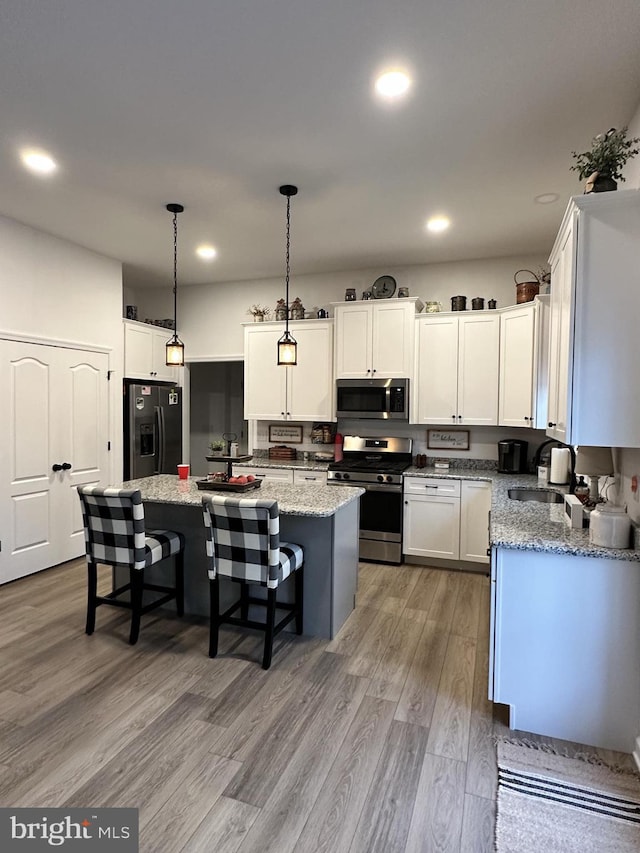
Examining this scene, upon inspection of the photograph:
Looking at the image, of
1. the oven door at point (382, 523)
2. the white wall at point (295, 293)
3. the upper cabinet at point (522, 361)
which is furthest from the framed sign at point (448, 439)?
the white wall at point (295, 293)

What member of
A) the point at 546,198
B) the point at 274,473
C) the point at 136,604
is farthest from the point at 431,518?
the point at 546,198

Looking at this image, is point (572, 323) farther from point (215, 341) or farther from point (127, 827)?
point (215, 341)

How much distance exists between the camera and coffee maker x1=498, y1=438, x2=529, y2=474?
4453 mm

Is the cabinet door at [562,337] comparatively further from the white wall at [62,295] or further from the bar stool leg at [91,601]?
the white wall at [62,295]

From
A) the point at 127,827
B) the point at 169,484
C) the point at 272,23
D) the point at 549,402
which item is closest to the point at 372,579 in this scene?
the point at 169,484

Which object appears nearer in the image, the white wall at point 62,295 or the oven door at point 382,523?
the white wall at point 62,295

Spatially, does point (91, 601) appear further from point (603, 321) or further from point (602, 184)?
point (602, 184)

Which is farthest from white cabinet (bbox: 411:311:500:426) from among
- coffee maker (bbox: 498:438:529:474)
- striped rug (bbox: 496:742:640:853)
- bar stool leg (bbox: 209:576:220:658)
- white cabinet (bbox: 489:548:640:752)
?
striped rug (bbox: 496:742:640:853)

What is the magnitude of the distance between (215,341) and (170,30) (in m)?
4.04

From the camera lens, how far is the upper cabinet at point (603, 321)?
199cm

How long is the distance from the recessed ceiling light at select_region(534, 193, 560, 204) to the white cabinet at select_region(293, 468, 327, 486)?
116 inches

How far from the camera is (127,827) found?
5.51 feet

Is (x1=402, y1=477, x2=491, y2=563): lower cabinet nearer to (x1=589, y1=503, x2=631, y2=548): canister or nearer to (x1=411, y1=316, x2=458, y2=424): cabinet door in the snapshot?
(x1=411, y1=316, x2=458, y2=424): cabinet door

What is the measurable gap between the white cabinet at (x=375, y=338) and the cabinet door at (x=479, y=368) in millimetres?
509
